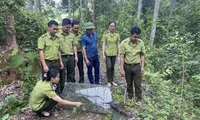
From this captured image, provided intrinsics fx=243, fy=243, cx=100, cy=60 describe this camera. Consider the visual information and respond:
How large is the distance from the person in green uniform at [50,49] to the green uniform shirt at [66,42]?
0.31 metres

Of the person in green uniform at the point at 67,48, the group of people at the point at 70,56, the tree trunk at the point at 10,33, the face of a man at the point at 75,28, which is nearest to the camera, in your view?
the group of people at the point at 70,56

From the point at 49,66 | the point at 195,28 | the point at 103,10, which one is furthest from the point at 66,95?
the point at 103,10

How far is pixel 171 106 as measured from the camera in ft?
19.0

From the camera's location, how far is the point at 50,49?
16.7ft

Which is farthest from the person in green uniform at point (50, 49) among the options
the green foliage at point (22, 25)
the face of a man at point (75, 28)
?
the green foliage at point (22, 25)

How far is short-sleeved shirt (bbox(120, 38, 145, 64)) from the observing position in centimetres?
534

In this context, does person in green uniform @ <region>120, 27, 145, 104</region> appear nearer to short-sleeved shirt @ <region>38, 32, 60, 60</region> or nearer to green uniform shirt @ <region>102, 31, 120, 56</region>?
green uniform shirt @ <region>102, 31, 120, 56</region>

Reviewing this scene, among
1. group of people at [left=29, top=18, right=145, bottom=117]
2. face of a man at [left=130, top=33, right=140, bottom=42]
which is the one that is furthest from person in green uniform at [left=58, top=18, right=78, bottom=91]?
face of a man at [left=130, top=33, right=140, bottom=42]

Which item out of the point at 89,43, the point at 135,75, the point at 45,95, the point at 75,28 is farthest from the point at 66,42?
the point at 135,75

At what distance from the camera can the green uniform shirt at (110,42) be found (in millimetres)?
6246

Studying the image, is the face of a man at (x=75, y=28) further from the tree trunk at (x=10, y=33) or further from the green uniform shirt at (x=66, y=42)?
the tree trunk at (x=10, y=33)

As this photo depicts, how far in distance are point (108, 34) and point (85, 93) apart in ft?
5.43

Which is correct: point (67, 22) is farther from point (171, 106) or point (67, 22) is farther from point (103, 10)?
point (103, 10)

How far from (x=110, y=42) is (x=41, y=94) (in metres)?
2.45
